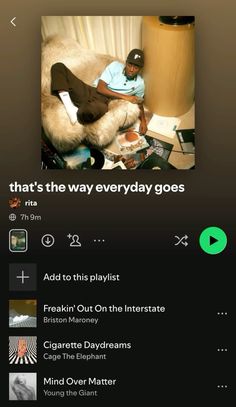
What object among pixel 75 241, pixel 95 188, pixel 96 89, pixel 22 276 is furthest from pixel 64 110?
pixel 22 276

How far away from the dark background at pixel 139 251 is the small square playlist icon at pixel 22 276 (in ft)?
0.07

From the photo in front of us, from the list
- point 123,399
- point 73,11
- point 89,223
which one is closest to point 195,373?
point 123,399

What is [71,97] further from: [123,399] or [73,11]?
[123,399]

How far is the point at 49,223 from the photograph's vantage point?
9.04ft

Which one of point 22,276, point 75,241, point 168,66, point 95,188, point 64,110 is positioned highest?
point 168,66

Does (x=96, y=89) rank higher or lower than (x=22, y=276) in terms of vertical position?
higher

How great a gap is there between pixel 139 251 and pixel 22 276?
0.41m

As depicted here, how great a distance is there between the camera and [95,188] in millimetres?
2750

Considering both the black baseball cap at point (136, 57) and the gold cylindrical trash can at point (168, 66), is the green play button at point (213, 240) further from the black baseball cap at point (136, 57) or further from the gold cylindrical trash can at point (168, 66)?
the black baseball cap at point (136, 57)

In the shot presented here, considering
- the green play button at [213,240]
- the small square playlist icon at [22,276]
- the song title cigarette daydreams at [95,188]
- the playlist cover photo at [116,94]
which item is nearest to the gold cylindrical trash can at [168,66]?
the playlist cover photo at [116,94]

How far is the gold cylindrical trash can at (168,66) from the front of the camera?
267 cm

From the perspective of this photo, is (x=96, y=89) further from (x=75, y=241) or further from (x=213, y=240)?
(x=213, y=240)
